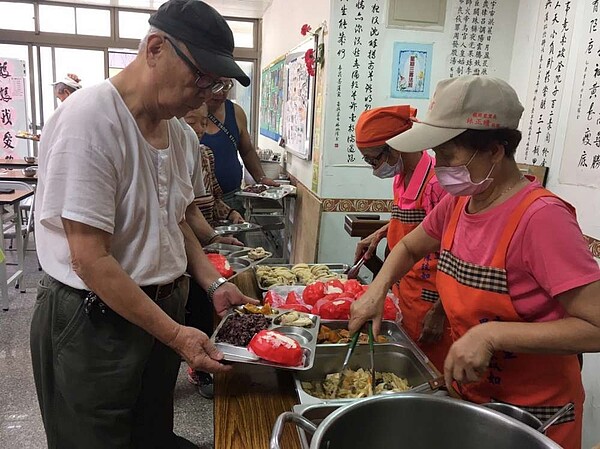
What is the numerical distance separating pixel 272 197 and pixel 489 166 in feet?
9.51

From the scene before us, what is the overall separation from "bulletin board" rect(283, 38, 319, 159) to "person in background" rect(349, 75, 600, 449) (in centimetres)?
246

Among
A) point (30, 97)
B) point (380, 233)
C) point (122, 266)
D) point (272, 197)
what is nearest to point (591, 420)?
point (380, 233)

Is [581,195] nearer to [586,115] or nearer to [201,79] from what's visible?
[586,115]

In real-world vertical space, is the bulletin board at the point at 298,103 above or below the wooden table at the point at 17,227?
above

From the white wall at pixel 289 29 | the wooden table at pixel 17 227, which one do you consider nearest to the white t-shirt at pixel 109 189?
the white wall at pixel 289 29

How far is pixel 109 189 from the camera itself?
42.0 inches

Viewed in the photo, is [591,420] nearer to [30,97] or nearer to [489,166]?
[489,166]

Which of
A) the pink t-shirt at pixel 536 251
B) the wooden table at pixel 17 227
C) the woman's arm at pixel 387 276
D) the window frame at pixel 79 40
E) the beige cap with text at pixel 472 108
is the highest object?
the window frame at pixel 79 40

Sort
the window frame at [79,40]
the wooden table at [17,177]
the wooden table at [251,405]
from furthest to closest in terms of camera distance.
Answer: the window frame at [79,40]
the wooden table at [17,177]
the wooden table at [251,405]

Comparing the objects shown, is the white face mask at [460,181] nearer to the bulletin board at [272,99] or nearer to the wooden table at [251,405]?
the wooden table at [251,405]

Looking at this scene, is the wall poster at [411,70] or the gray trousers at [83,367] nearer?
the gray trousers at [83,367]

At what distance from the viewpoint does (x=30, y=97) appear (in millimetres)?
7047

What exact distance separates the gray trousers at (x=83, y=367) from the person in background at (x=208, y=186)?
3.44ft

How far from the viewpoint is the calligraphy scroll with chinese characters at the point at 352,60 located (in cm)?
Result: 288
